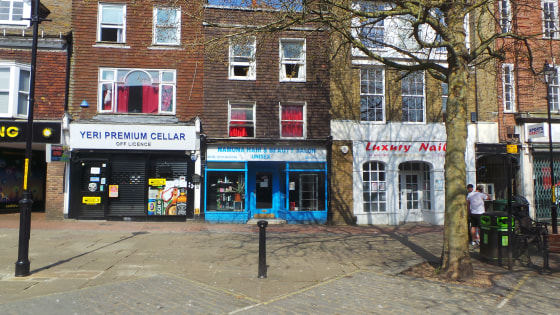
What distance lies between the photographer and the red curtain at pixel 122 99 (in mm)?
13768

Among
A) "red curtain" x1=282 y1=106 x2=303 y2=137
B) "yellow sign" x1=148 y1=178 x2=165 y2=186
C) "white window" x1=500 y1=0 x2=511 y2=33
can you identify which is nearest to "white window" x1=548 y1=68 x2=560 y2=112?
"white window" x1=500 y1=0 x2=511 y2=33

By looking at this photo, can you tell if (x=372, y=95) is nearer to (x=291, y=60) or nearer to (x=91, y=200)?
(x=291, y=60)

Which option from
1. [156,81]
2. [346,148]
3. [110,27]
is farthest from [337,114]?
[110,27]

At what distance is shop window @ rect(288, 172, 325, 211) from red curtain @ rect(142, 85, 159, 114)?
6.18 m

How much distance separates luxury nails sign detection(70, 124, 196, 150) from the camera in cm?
1304

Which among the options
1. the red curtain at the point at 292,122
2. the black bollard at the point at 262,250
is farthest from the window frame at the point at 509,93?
the black bollard at the point at 262,250

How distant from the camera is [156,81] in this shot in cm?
1396

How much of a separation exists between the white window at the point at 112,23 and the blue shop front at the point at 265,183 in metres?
5.88

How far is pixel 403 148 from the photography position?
14.1 meters

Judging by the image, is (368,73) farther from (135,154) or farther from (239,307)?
(239,307)

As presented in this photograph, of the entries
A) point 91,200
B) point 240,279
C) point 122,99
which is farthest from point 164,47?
point 240,279

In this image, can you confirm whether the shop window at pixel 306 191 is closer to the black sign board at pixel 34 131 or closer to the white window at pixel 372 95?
the white window at pixel 372 95

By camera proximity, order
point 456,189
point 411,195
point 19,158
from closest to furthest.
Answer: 1. point 456,189
2. point 411,195
3. point 19,158

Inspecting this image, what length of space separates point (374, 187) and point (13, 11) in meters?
15.8
